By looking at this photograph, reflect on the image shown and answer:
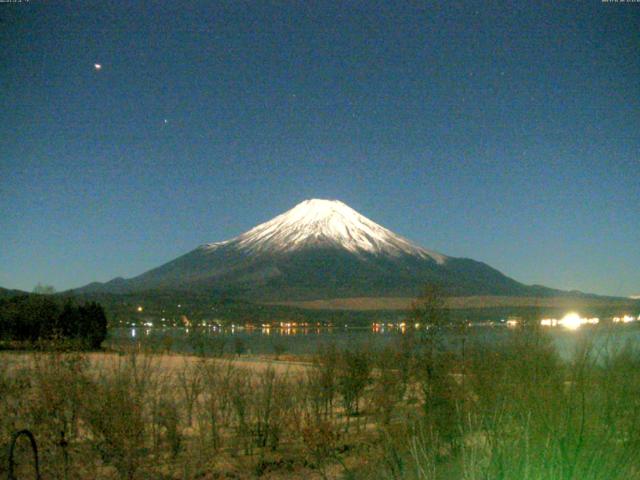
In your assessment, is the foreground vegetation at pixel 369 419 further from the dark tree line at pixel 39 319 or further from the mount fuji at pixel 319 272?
the mount fuji at pixel 319 272

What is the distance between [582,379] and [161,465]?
6.37 m

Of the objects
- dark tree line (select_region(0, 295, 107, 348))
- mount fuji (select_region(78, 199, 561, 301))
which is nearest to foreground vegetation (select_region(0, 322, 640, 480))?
dark tree line (select_region(0, 295, 107, 348))

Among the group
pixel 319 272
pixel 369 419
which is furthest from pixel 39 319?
pixel 319 272

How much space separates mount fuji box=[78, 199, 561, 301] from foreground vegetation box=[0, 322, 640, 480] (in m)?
123

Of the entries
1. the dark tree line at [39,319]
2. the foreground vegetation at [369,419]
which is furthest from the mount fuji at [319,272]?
the foreground vegetation at [369,419]

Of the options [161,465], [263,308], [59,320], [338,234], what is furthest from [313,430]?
[338,234]

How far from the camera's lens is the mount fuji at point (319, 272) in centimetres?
14850

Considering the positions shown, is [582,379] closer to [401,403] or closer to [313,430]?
[313,430]

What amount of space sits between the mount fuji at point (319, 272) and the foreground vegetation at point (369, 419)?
12271 centimetres

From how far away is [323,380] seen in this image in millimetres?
13656

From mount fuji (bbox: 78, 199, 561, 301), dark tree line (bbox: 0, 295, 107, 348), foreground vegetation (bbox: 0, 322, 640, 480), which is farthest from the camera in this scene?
mount fuji (bbox: 78, 199, 561, 301)

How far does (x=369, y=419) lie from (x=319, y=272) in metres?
151

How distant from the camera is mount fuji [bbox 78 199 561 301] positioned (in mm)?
148500

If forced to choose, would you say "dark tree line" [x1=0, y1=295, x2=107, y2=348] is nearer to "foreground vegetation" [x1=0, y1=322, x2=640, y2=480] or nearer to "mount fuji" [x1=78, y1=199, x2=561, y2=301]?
"foreground vegetation" [x1=0, y1=322, x2=640, y2=480]
